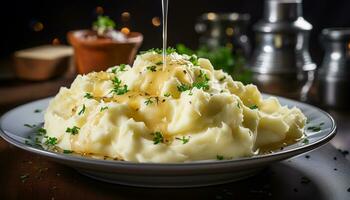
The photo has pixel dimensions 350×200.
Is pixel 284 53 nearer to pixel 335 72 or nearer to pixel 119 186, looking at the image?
pixel 335 72

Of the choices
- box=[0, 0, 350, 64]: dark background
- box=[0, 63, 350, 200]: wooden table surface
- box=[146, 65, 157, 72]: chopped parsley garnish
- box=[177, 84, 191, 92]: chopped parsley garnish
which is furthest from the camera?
box=[0, 0, 350, 64]: dark background

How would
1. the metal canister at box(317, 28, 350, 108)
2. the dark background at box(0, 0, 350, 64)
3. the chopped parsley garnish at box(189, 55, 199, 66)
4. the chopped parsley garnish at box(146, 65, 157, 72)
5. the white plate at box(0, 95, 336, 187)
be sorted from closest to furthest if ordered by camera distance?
the white plate at box(0, 95, 336, 187) → the chopped parsley garnish at box(146, 65, 157, 72) → the chopped parsley garnish at box(189, 55, 199, 66) → the metal canister at box(317, 28, 350, 108) → the dark background at box(0, 0, 350, 64)

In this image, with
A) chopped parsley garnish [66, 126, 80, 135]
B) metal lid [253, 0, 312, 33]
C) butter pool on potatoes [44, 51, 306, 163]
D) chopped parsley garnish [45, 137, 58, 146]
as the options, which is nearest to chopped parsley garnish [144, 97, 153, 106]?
butter pool on potatoes [44, 51, 306, 163]

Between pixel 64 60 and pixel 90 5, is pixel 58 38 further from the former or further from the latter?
pixel 64 60

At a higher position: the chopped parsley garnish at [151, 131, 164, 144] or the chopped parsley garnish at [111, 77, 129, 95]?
the chopped parsley garnish at [111, 77, 129, 95]

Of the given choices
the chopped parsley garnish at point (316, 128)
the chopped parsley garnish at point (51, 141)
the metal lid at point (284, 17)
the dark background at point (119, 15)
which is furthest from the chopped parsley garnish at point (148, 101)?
the dark background at point (119, 15)

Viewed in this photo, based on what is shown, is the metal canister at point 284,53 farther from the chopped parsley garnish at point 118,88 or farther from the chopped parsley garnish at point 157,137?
the chopped parsley garnish at point 157,137

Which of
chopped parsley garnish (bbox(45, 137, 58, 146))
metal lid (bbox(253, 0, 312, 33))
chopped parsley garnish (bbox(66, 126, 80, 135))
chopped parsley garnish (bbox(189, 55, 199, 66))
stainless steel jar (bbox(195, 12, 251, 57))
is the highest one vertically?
chopped parsley garnish (bbox(189, 55, 199, 66))

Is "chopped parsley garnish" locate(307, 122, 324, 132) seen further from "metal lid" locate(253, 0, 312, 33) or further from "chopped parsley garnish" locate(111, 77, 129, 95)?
"metal lid" locate(253, 0, 312, 33)
